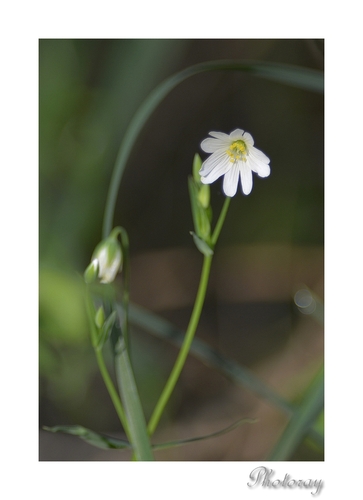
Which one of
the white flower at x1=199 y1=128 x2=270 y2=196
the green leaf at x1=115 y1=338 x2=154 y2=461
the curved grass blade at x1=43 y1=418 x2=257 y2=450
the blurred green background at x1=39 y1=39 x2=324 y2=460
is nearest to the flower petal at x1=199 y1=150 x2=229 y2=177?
the white flower at x1=199 y1=128 x2=270 y2=196

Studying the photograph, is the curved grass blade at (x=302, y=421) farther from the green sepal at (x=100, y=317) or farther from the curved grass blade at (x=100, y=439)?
the green sepal at (x=100, y=317)

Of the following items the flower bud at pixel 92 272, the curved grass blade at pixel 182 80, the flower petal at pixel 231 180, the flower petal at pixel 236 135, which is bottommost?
the flower bud at pixel 92 272

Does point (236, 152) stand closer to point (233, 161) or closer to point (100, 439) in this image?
point (233, 161)

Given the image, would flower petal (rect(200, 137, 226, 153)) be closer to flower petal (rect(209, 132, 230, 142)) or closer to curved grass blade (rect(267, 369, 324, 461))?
flower petal (rect(209, 132, 230, 142))

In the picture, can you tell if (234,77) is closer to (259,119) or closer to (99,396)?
(259,119)

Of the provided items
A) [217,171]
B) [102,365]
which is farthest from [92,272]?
[217,171]

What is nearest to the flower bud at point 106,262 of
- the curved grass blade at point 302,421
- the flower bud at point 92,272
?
the flower bud at point 92,272

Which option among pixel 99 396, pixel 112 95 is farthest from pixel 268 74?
pixel 99 396
